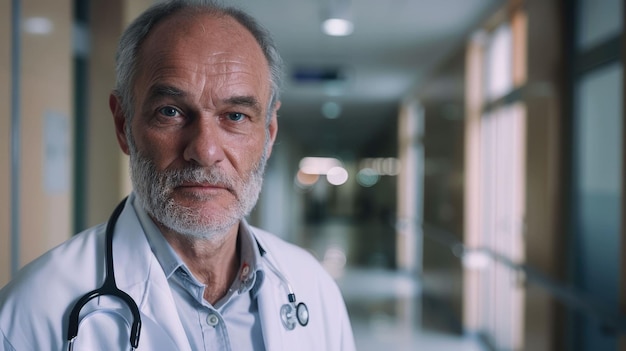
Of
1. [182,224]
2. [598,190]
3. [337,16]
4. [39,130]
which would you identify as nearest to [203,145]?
[182,224]

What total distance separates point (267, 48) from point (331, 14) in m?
3.35

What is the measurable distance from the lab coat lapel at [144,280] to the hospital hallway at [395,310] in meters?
4.53

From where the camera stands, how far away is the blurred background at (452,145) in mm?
2012

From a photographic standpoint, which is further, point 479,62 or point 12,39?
point 479,62

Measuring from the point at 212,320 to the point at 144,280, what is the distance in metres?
0.18

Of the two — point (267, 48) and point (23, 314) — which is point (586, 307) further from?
point (23, 314)

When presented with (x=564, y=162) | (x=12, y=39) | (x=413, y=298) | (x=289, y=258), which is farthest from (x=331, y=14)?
(x=413, y=298)

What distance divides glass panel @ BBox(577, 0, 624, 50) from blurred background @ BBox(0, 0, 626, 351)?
0.05ft

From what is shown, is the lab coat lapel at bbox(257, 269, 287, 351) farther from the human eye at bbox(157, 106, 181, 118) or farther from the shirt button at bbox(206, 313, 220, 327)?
the human eye at bbox(157, 106, 181, 118)

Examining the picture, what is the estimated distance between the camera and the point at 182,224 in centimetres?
115

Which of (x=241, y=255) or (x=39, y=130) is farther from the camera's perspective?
(x=39, y=130)

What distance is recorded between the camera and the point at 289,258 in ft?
4.78

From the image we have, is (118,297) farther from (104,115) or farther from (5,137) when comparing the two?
(104,115)

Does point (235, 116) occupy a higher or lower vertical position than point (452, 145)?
lower
